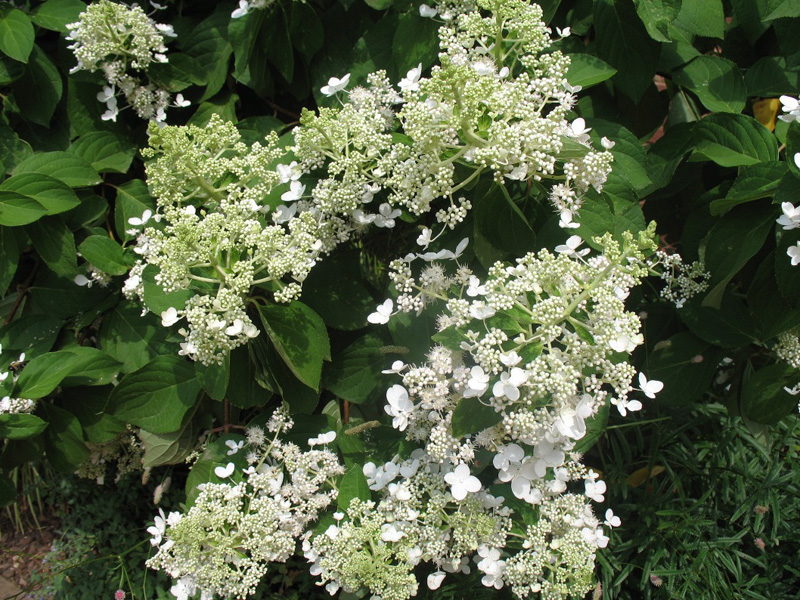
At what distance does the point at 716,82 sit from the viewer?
5.56 ft

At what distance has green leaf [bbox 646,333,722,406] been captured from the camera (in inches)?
70.3

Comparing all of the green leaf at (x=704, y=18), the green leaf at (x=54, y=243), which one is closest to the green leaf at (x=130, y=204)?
the green leaf at (x=54, y=243)

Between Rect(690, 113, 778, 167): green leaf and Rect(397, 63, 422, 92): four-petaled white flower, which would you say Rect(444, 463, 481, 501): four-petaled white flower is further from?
Rect(690, 113, 778, 167): green leaf

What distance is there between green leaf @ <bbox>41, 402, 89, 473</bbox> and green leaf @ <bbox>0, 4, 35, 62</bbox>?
1.08 meters

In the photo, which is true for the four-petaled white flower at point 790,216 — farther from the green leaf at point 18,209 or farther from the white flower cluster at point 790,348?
the green leaf at point 18,209

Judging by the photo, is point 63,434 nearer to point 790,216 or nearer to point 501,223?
point 501,223

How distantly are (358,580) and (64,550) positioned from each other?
216cm

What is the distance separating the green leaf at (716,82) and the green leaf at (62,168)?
1.85m

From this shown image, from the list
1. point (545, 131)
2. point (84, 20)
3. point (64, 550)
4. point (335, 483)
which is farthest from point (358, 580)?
point (64, 550)

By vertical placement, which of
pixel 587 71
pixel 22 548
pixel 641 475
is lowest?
pixel 22 548

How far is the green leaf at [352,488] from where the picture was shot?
1.46 m

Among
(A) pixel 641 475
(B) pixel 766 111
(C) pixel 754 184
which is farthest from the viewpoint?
(A) pixel 641 475

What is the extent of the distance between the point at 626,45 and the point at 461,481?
125 centimetres

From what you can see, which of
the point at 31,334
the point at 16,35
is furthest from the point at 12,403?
the point at 16,35
